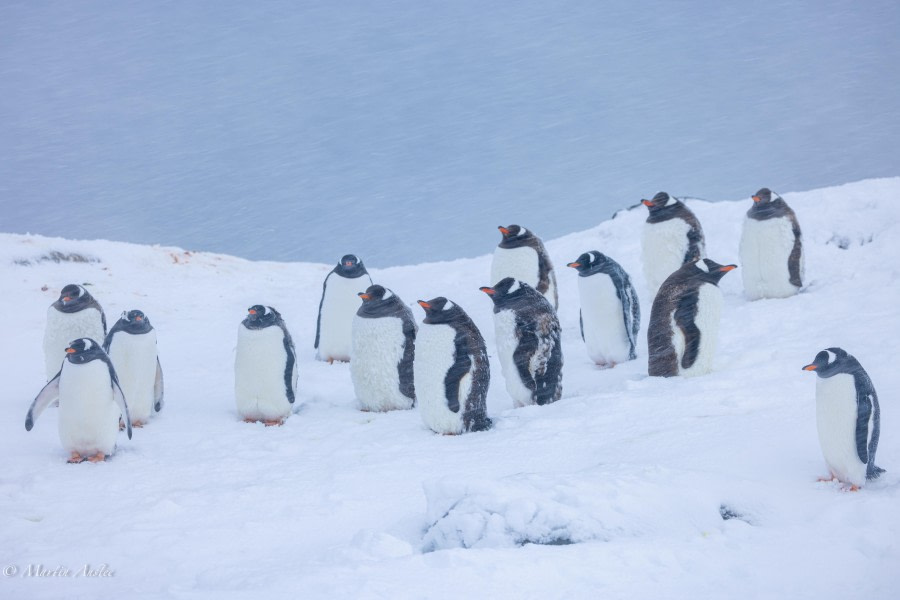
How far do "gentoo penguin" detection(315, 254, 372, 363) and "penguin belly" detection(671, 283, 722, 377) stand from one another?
309cm

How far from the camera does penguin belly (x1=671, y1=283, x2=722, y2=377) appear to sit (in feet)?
21.8

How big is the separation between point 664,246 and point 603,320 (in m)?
1.59

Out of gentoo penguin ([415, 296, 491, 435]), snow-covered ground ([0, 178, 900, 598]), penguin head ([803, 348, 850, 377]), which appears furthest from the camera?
gentoo penguin ([415, 296, 491, 435])

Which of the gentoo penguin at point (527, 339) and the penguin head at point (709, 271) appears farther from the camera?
the penguin head at point (709, 271)

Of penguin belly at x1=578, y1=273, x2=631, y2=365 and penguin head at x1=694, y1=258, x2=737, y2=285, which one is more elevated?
penguin head at x1=694, y1=258, x2=737, y2=285

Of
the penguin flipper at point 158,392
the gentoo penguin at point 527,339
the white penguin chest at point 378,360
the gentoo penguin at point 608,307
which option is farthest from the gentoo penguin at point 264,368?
the gentoo penguin at point 608,307

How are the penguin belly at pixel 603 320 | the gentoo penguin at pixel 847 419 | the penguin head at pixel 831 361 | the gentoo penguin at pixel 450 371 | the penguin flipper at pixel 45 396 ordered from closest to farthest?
the gentoo penguin at pixel 847 419 → the penguin head at pixel 831 361 → the penguin flipper at pixel 45 396 → the gentoo penguin at pixel 450 371 → the penguin belly at pixel 603 320

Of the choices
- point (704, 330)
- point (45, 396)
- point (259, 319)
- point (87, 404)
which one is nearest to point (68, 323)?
point (45, 396)

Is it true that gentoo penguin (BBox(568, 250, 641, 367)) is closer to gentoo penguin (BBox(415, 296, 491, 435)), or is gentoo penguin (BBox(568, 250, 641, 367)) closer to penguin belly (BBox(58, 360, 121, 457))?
gentoo penguin (BBox(415, 296, 491, 435))

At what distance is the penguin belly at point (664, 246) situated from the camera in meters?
8.66

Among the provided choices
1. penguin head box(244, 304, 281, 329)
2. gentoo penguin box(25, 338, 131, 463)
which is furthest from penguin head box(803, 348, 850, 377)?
gentoo penguin box(25, 338, 131, 463)

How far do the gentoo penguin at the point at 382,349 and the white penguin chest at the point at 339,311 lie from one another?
154 cm

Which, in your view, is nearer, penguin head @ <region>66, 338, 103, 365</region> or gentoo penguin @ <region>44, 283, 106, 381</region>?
penguin head @ <region>66, 338, 103, 365</region>

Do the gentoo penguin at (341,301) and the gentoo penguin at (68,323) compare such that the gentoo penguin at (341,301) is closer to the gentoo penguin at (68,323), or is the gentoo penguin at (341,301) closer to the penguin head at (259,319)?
the penguin head at (259,319)
